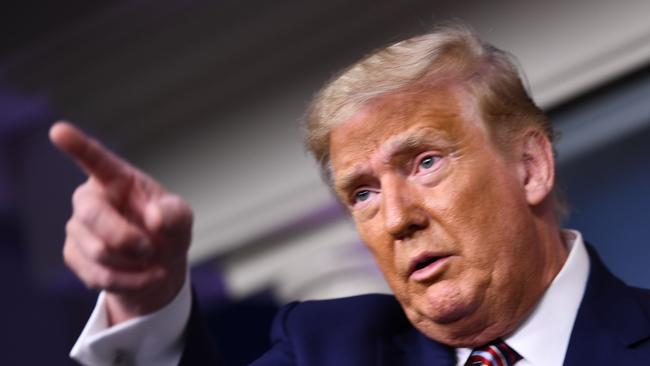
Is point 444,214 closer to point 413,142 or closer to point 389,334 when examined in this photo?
point 413,142

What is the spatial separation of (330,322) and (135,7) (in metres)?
1.00

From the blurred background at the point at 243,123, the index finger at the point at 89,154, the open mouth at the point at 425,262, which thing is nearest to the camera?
the index finger at the point at 89,154

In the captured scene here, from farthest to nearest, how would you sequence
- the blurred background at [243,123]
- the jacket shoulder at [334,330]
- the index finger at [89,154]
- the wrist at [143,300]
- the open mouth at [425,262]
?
the blurred background at [243,123]
the jacket shoulder at [334,330]
the open mouth at [425,262]
the wrist at [143,300]
the index finger at [89,154]

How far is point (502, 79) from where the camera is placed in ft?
3.76

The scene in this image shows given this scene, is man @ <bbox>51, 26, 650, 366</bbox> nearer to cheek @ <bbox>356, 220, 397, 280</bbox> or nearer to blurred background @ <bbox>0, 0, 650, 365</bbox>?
cheek @ <bbox>356, 220, 397, 280</bbox>

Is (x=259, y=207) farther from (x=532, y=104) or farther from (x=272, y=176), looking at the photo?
(x=532, y=104)

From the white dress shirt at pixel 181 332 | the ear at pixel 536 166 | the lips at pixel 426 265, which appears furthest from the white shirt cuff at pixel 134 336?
the ear at pixel 536 166

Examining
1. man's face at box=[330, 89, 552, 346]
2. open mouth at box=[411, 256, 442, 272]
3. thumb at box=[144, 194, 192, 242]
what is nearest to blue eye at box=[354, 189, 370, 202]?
man's face at box=[330, 89, 552, 346]

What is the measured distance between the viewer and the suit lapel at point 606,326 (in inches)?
40.2

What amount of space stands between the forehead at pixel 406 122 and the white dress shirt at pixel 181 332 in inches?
8.4

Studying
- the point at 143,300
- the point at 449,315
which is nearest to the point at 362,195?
the point at 449,315

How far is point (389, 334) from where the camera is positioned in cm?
118

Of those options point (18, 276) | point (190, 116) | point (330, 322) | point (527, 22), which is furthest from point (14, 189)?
point (527, 22)

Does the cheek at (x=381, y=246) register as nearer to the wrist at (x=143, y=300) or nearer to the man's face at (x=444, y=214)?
the man's face at (x=444, y=214)
